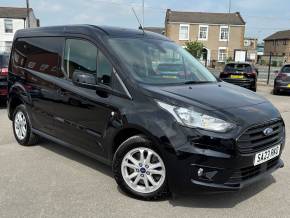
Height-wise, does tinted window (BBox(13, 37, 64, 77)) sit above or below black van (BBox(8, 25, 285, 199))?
above

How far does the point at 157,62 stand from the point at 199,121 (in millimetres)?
1307

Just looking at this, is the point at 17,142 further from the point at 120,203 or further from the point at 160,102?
the point at 160,102

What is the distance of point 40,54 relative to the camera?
5418 mm

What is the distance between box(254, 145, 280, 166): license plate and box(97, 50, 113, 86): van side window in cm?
184

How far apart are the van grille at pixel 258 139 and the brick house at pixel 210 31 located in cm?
5210

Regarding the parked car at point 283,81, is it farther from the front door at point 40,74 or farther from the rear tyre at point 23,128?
the front door at point 40,74

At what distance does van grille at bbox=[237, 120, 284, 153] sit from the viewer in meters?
3.51

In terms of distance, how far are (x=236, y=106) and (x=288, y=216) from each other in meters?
1.25

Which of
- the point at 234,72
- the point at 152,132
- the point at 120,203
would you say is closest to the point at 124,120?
the point at 152,132

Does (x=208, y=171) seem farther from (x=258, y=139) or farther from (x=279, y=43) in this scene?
(x=279, y=43)

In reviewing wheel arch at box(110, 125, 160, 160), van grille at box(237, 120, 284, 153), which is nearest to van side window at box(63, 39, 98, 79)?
wheel arch at box(110, 125, 160, 160)

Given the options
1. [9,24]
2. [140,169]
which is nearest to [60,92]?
[140,169]

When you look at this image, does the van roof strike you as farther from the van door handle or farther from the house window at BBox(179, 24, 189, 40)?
the house window at BBox(179, 24, 189, 40)

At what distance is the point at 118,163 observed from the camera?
13.2 ft
